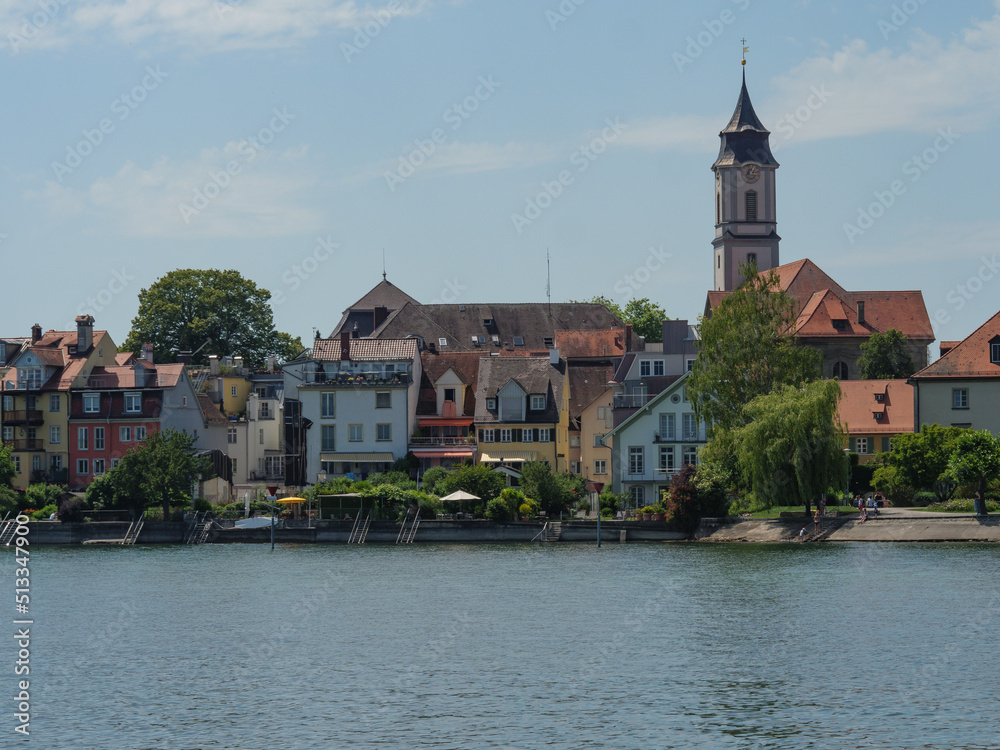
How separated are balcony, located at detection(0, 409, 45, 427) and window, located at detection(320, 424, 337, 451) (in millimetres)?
18432

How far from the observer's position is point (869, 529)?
72125 mm

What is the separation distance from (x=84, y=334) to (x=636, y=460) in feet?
127

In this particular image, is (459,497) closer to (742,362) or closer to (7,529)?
(742,362)

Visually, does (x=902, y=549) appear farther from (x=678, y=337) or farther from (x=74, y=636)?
(x=74, y=636)

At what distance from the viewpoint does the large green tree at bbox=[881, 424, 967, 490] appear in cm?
7675

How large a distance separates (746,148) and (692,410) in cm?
6405

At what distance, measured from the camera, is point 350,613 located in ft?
167

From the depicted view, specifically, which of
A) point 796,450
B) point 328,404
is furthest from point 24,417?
point 796,450

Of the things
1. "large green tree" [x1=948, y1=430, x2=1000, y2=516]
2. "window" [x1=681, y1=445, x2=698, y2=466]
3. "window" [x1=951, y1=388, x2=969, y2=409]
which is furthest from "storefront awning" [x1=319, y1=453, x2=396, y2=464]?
"large green tree" [x1=948, y1=430, x2=1000, y2=516]

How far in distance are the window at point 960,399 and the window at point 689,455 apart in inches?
589

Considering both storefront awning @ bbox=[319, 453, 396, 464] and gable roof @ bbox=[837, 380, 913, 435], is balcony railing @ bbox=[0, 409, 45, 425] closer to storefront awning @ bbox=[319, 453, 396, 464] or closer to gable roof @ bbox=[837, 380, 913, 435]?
storefront awning @ bbox=[319, 453, 396, 464]

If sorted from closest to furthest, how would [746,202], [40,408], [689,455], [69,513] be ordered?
A: [69,513] < [689,455] < [40,408] < [746,202]

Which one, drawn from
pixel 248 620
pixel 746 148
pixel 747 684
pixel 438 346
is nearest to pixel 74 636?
pixel 248 620

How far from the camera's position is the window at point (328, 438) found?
97.6m
